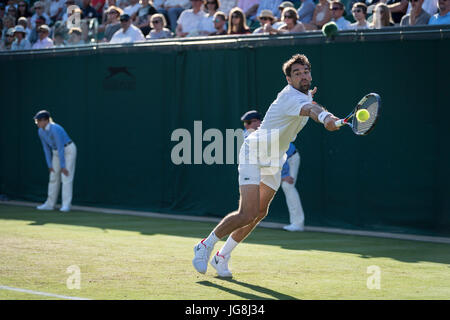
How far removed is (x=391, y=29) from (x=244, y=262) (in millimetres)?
5256

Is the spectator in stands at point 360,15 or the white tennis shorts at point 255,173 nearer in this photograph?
the white tennis shorts at point 255,173

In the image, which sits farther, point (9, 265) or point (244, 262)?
point (244, 262)

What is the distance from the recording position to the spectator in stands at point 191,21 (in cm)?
1666

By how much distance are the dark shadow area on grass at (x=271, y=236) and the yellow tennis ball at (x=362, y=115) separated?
10.8ft

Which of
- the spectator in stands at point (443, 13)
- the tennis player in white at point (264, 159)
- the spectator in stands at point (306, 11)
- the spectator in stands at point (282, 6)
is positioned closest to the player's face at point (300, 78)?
the tennis player in white at point (264, 159)

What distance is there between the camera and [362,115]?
7.04 meters

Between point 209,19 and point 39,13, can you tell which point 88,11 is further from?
point 209,19

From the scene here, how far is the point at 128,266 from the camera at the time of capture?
29.4ft

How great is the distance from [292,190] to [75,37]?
7050 millimetres

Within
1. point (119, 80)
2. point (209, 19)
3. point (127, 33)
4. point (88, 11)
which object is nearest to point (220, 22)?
point (209, 19)

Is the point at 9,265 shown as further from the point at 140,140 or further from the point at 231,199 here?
the point at 140,140

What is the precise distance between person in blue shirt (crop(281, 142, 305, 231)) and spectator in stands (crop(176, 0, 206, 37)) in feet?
14.9

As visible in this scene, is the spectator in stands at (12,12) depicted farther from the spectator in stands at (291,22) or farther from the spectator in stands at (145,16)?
the spectator in stands at (291,22)
